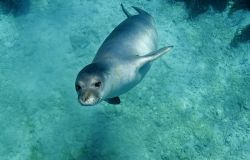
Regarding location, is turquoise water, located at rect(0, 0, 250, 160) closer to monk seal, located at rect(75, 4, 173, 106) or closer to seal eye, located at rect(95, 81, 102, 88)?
monk seal, located at rect(75, 4, 173, 106)

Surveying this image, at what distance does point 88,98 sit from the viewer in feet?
10.1

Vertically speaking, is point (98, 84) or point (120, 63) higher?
point (98, 84)

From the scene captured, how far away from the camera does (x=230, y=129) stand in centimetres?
523

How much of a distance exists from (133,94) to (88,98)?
8.54 ft

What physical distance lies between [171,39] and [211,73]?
1045mm

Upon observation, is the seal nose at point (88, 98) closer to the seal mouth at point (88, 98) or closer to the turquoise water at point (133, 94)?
the seal mouth at point (88, 98)

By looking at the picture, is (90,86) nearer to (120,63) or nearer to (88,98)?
(88,98)

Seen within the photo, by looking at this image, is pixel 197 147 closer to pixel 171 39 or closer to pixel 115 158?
pixel 115 158

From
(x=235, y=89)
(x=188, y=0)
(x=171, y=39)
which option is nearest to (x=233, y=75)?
(x=235, y=89)

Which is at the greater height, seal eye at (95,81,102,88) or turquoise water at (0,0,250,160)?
seal eye at (95,81,102,88)

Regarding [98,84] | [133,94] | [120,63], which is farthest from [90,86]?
[133,94]

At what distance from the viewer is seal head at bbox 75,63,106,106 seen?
3082 mm

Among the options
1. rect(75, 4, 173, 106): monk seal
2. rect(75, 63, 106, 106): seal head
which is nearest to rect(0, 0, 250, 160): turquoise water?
rect(75, 4, 173, 106): monk seal

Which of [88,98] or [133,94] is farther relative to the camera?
[133,94]
